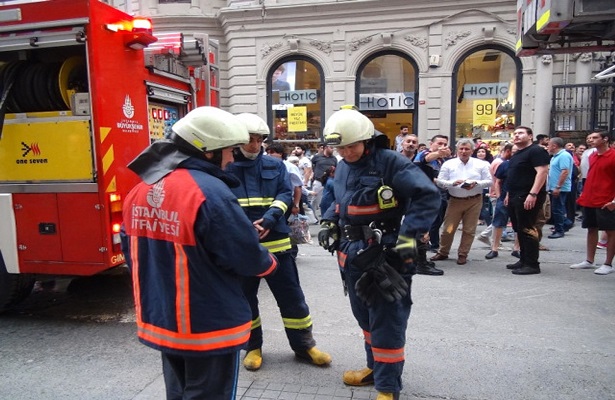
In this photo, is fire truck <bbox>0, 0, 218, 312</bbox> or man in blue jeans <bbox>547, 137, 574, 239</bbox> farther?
man in blue jeans <bbox>547, 137, 574, 239</bbox>

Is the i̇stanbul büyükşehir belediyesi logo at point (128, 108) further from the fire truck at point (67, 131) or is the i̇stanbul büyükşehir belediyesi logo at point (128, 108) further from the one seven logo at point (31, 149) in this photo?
the one seven logo at point (31, 149)

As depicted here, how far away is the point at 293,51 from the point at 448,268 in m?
10.5

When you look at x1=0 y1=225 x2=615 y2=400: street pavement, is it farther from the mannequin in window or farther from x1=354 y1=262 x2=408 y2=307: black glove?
the mannequin in window

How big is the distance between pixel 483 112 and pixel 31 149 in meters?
12.7

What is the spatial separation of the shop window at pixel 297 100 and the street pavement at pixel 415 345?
9953 millimetres

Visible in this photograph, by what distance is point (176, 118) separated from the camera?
18.5 feet

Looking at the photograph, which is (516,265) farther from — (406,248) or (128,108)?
(128,108)

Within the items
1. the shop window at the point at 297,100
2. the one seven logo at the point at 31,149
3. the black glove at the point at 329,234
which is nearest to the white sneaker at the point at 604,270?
the black glove at the point at 329,234

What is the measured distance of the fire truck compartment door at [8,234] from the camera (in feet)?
15.0

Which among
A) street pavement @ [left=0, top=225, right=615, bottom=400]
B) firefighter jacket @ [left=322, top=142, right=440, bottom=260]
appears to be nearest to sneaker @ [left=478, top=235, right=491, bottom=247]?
street pavement @ [left=0, top=225, right=615, bottom=400]

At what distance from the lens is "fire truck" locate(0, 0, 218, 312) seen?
4.27 meters

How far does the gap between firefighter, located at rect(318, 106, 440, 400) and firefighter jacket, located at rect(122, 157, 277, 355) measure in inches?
39.8

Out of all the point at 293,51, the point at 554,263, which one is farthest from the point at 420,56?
the point at 554,263

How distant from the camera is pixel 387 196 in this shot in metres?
2.95
